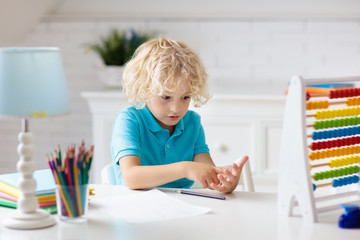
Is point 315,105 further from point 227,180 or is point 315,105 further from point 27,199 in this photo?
point 27,199

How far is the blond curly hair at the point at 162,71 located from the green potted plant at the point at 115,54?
4.43ft

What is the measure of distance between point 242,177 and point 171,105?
1.34ft

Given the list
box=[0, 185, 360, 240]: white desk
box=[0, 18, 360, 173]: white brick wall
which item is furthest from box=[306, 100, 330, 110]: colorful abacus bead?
box=[0, 18, 360, 173]: white brick wall

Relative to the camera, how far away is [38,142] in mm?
3904

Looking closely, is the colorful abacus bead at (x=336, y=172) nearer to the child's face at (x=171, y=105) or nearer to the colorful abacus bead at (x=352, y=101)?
the colorful abacus bead at (x=352, y=101)

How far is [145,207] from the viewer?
1438mm

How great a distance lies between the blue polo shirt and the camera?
5.98 ft

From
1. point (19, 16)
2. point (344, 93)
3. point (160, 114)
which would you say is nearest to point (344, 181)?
point (344, 93)

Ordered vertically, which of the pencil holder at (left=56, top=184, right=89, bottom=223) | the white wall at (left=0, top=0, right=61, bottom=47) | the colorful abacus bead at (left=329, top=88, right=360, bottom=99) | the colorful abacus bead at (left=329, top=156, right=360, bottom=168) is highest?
the white wall at (left=0, top=0, right=61, bottom=47)

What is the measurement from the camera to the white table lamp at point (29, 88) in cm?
124

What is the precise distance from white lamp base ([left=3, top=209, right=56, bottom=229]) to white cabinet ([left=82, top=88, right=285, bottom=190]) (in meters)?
1.87

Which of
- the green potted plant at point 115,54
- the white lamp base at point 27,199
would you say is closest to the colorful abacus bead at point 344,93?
the white lamp base at point 27,199

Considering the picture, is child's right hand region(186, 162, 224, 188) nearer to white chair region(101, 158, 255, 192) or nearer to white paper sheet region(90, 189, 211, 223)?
white paper sheet region(90, 189, 211, 223)

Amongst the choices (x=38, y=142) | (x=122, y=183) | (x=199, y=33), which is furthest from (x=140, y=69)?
(x=38, y=142)
